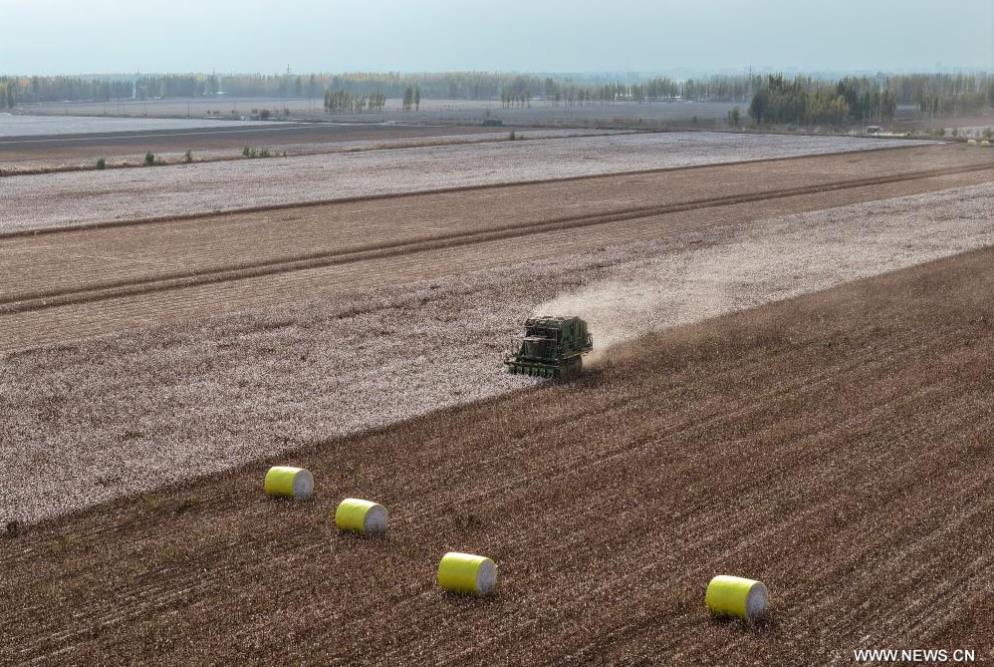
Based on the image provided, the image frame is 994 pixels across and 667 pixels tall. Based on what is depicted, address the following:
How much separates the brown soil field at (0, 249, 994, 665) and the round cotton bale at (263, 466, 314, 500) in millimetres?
312

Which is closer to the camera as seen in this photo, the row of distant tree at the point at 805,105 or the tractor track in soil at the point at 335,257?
the tractor track in soil at the point at 335,257

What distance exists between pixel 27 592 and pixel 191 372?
1166cm

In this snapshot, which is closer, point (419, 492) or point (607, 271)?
point (419, 492)

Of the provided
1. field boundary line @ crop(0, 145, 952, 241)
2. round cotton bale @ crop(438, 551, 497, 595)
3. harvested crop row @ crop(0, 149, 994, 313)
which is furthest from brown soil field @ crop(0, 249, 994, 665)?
field boundary line @ crop(0, 145, 952, 241)

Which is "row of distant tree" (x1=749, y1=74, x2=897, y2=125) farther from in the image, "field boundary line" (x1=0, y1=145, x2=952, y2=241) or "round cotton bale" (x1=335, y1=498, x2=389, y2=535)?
"round cotton bale" (x1=335, y1=498, x2=389, y2=535)

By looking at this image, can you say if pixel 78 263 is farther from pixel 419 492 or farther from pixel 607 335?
pixel 419 492

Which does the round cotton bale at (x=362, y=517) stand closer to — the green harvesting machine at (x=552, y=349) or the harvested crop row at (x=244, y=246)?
the green harvesting machine at (x=552, y=349)

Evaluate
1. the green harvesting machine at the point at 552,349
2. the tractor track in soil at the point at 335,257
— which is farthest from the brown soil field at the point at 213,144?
the green harvesting machine at the point at 552,349

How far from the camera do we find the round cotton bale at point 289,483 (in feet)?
63.7

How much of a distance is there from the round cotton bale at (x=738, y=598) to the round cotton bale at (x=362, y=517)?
16.6 ft

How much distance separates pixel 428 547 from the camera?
17.6m

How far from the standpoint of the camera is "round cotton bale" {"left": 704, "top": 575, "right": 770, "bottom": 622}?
15.1 metres

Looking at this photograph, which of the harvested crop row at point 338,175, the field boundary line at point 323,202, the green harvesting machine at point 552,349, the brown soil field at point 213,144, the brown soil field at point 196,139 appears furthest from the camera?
the brown soil field at point 196,139

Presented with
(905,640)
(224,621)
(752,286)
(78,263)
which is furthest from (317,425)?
(78,263)
